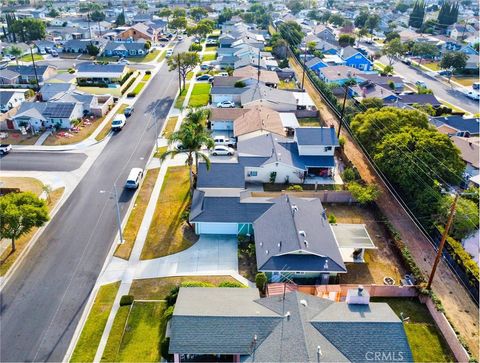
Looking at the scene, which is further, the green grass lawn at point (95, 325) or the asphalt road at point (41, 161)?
the asphalt road at point (41, 161)

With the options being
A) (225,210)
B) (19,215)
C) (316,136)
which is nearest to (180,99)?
(316,136)

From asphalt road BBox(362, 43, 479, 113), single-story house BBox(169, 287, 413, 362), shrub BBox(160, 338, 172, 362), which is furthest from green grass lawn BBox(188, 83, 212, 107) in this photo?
asphalt road BBox(362, 43, 479, 113)

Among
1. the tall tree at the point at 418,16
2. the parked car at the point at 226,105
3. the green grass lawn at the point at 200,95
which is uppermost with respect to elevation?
the tall tree at the point at 418,16

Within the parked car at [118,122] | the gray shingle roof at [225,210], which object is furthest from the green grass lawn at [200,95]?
the gray shingle roof at [225,210]

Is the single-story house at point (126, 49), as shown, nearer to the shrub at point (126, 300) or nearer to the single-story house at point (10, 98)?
the single-story house at point (10, 98)

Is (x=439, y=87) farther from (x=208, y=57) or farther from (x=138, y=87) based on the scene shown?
(x=138, y=87)

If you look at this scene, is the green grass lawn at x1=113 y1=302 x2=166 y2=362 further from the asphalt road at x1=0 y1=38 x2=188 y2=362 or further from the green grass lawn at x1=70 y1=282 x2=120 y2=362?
the asphalt road at x1=0 y1=38 x2=188 y2=362

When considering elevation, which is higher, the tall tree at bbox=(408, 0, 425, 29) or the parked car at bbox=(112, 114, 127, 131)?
the tall tree at bbox=(408, 0, 425, 29)
